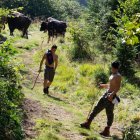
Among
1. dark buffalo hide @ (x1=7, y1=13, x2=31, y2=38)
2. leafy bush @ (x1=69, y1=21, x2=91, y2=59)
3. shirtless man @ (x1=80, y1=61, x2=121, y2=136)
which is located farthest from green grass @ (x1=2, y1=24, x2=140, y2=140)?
dark buffalo hide @ (x1=7, y1=13, x2=31, y2=38)

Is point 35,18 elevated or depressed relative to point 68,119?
elevated

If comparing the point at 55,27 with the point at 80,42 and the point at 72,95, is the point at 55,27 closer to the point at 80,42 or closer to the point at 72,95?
the point at 80,42

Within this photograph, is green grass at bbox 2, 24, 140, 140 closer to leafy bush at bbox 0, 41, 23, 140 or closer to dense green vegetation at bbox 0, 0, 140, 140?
dense green vegetation at bbox 0, 0, 140, 140

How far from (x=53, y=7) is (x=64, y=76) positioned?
24850 millimetres

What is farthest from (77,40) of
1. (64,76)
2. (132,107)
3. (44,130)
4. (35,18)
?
(35,18)

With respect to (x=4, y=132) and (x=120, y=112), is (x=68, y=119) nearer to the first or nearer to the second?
(x=120, y=112)

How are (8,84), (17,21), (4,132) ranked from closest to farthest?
(4,132) → (8,84) → (17,21)

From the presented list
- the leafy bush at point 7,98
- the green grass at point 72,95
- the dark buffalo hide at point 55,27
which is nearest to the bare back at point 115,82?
the green grass at point 72,95

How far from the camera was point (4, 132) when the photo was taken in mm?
4219

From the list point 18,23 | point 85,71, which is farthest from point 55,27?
point 85,71

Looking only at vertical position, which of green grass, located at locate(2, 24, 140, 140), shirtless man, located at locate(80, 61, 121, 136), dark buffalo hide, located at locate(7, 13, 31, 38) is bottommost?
green grass, located at locate(2, 24, 140, 140)

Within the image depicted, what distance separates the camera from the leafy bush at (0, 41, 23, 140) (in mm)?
4234

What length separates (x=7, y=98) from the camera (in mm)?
4523

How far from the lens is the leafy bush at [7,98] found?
4234 millimetres
